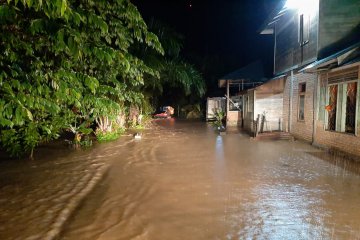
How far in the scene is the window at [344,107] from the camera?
9291 mm

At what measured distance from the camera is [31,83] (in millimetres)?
3785

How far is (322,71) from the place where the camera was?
423 inches

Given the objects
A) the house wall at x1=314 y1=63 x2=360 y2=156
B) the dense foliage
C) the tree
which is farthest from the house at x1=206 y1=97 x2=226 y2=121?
the tree

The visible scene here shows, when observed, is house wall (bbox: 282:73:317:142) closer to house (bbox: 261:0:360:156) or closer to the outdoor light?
house (bbox: 261:0:360:156)

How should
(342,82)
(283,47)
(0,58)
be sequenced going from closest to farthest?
(0,58)
(342,82)
(283,47)

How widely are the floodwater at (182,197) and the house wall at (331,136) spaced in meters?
0.68

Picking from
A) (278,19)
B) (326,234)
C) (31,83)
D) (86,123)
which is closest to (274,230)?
(326,234)

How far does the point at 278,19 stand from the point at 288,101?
5197 mm

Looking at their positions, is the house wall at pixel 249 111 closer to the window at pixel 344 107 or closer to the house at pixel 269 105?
the house at pixel 269 105

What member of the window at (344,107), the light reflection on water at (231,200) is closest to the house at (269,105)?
the window at (344,107)

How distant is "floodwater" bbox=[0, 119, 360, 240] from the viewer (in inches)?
170

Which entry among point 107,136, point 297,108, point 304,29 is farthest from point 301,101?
point 107,136

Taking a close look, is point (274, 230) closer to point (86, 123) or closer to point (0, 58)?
point (0, 58)

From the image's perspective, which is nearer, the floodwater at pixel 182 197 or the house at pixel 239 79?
the floodwater at pixel 182 197
